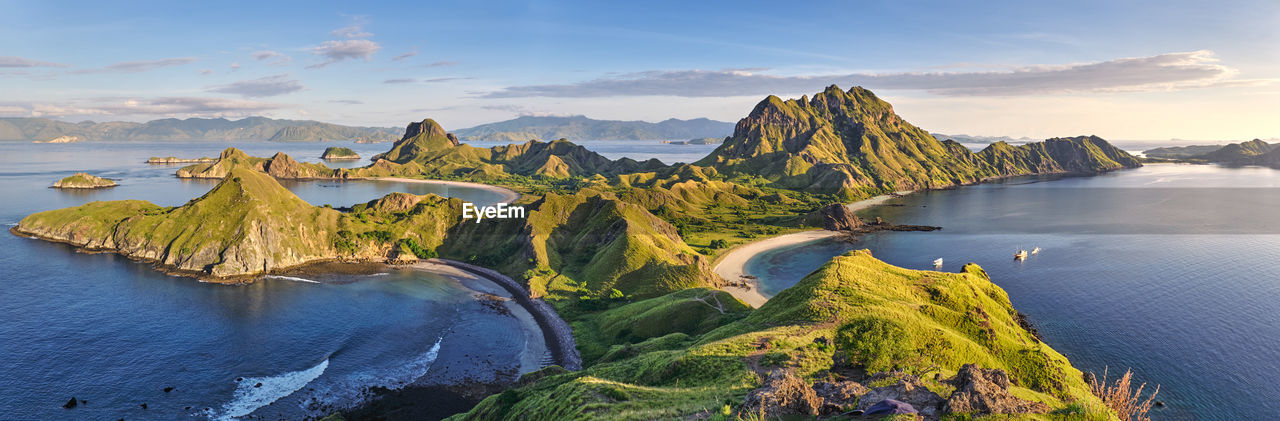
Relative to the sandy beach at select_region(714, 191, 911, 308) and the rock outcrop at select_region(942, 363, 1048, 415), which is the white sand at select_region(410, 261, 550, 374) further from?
the rock outcrop at select_region(942, 363, 1048, 415)

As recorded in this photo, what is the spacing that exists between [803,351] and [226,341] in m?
108

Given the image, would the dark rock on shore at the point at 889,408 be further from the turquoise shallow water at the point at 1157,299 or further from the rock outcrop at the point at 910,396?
the turquoise shallow water at the point at 1157,299

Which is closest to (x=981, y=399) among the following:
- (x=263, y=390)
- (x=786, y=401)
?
(x=786, y=401)

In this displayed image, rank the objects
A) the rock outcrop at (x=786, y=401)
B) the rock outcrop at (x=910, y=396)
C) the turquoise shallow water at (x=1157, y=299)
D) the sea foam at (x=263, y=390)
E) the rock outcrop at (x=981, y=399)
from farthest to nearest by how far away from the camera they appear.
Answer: the turquoise shallow water at (x=1157, y=299), the sea foam at (x=263, y=390), the rock outcrop at (x=786, y=401), the rock outcrop at (x=910, y=396), the rock outcrop at (x=981, y=399)

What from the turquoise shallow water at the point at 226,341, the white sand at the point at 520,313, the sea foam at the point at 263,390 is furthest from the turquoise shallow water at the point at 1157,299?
the sea foam at the point at 263,390

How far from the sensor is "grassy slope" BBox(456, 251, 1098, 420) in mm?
47719

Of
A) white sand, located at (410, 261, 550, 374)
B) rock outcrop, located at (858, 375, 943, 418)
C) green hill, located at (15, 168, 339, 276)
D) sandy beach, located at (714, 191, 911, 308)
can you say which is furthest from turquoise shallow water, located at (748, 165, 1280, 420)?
green hill, located at (15, 168, 339, 276)

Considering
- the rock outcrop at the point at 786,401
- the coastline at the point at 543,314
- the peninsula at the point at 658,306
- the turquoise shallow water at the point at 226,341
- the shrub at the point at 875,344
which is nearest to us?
the rock outcrop at the point at 786,401

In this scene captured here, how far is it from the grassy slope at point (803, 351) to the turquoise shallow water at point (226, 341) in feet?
91.7

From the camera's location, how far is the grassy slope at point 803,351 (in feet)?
157

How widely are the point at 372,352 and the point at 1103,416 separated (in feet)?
342

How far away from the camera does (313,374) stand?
89750mm

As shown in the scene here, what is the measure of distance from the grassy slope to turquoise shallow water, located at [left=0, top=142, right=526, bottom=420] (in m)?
28.0

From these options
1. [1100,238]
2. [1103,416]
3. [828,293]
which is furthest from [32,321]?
[1100,238]
